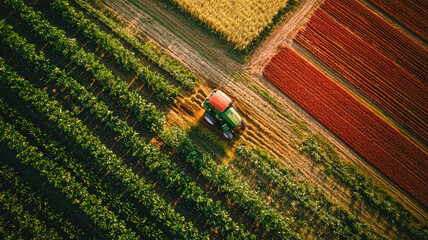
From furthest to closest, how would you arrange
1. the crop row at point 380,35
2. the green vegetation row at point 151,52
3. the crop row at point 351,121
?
the crop row at point 380,35 < the green vegetation row at point 151,52 < the crop row at point 351,121

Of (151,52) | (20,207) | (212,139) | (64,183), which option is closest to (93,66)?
(151,52)

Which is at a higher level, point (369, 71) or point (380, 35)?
point (380, 35)

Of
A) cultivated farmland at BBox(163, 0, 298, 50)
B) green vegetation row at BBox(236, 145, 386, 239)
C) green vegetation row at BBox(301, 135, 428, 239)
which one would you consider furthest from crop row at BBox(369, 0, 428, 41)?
green vegetation row at BBox(236, 145, 386, 239)

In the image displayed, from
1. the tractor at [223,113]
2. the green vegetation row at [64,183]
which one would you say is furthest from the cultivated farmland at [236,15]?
the green vegetation row at [64,183]

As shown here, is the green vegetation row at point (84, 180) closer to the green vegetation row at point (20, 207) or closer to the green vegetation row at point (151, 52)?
the green vegetation row at point (20, 207)

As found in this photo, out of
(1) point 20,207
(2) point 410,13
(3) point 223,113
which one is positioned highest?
(2) point 410,13

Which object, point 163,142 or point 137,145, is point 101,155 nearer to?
point 137,145
